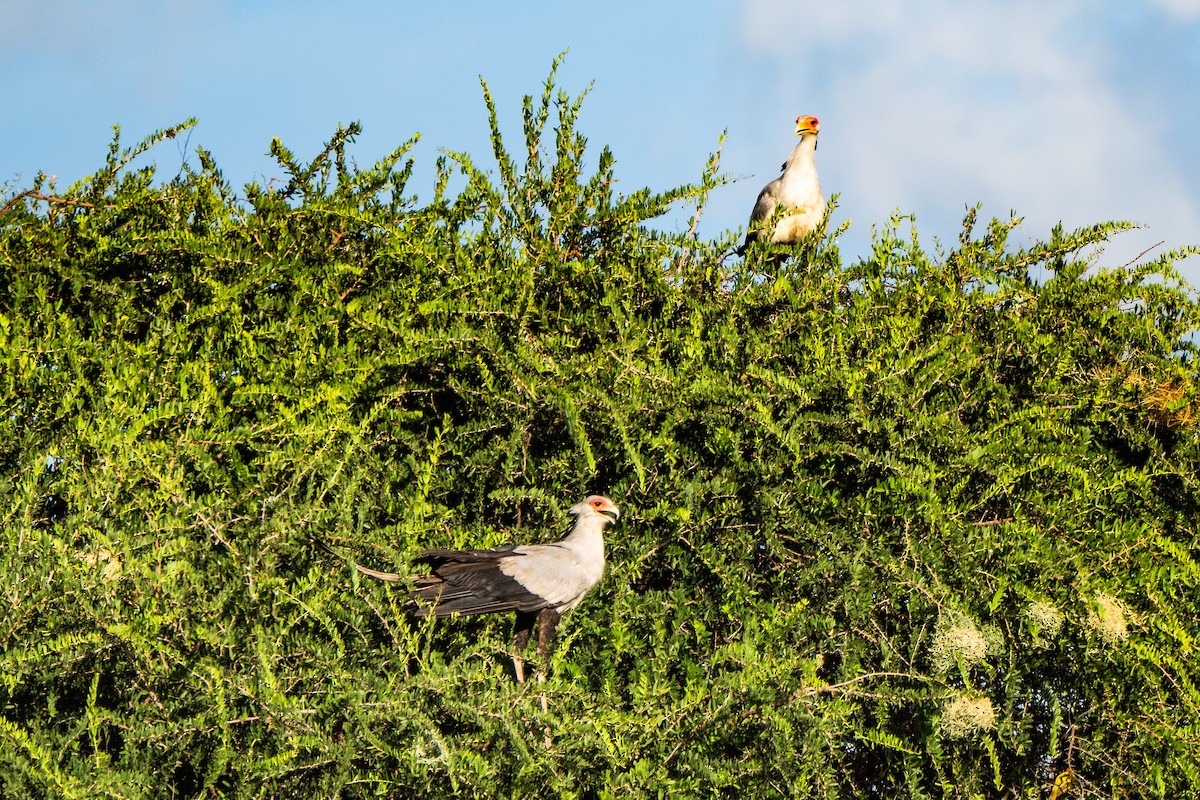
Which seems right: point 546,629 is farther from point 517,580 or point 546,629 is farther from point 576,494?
point 576,494

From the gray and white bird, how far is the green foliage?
65.3 inches

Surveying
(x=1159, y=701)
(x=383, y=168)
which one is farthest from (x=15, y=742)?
(x=1159, y=701)

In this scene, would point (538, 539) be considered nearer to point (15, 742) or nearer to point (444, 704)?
point (444, 704)

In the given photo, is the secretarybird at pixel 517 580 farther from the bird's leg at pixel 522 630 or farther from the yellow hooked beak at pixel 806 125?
the yellow hooked beak at pixel 806 125

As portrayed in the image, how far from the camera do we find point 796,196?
7840 millimetres

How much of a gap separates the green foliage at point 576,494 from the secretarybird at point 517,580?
117 mm

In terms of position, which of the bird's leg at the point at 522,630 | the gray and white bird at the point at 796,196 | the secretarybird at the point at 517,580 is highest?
the gray and white bird at the point at 796,196

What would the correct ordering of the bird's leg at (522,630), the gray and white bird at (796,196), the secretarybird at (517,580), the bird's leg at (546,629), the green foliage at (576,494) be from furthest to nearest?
the gray and white bird at (796,196) → the bird's leg at (522,630) → the bird's leg at (546,629) → the secretarybird at (517,580) → the green foliage at (576,494)

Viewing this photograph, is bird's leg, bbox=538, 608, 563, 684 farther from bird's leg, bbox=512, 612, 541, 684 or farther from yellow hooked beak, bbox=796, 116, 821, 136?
yellow hooked beak, bbox=796, 116, 821, 136

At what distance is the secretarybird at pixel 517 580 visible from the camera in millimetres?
4426

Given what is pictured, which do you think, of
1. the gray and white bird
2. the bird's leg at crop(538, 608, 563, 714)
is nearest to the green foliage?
the bird's leg at crop(538, 608, 563, 714)

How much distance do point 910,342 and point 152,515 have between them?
3082 mm

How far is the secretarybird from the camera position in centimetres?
443

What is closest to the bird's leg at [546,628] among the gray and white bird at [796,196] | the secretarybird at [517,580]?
the secretarybird at [517,580]
